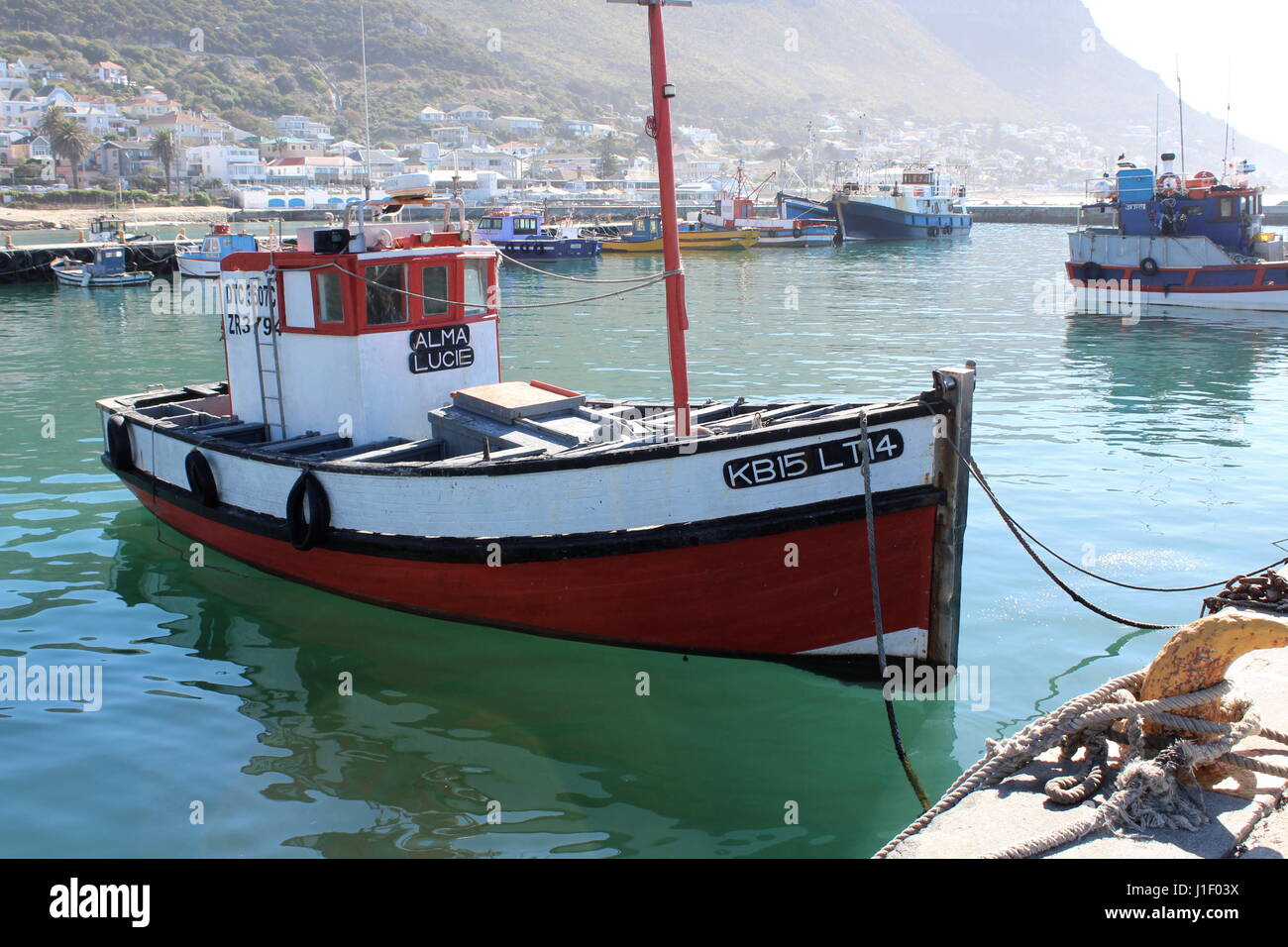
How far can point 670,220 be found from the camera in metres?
9.27

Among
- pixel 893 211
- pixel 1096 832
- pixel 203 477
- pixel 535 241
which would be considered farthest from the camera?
pixel 893 211

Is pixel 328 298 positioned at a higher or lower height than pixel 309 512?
higher

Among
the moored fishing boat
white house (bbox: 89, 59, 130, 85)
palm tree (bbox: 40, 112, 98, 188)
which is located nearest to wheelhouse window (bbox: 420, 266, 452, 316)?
the moored fishing boat

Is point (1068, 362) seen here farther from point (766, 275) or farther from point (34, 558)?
point (766, 275)

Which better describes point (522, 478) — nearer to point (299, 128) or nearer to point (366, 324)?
point (366, 324)

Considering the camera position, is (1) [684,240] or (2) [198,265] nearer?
(2) [198,265]

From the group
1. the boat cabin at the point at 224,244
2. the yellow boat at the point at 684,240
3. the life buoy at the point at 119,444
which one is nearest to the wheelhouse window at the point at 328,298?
the life buoy at the point at 119,444

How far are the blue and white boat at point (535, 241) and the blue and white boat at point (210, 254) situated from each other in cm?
1332

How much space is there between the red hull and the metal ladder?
371 centimetres

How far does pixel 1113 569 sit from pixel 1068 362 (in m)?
15.2

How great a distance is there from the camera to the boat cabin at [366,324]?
36.6 feet

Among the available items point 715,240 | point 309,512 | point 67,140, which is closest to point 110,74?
point 67,140

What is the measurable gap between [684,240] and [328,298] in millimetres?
59546
